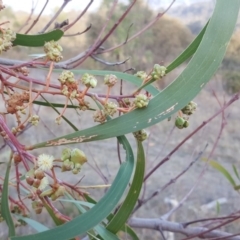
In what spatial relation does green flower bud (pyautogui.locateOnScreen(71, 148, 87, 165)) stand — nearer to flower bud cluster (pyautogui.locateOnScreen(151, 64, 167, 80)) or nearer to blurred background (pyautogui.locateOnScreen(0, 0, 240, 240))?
flower bud cluster (pyautogui.locateOnScreen(151, 64, 167, 80))

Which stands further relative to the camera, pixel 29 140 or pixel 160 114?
pixel 29 140

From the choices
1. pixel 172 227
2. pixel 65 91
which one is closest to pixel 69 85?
pixel 65 91

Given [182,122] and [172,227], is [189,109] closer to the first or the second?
[182,122]

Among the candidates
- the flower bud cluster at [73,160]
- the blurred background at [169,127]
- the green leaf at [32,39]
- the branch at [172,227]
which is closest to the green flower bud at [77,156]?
the flower bud cluster at [73,160]

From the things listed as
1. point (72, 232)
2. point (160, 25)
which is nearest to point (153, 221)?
point (72, 232)

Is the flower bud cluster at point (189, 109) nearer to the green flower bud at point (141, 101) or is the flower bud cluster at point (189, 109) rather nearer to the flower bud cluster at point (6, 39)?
the green flower bud at point (141, 101)

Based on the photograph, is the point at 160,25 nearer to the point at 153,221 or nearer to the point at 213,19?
the point at 153,221
